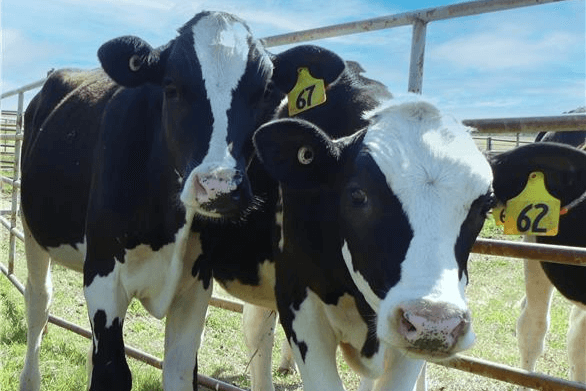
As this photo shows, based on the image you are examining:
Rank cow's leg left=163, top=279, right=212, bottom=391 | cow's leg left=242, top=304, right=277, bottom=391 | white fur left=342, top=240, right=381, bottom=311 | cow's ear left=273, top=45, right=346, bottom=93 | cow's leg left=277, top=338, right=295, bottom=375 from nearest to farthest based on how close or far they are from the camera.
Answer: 1. white fur left=342, top=240, right=381, bottom=311
2. cow's ear left=273, top=45, right=346, bottom=93
3. cow's leg left=163, top=279, right=212, bottom=391
4. cow's leg left=242, top=304, right=277, bottom=391
5. cow's leg left=277, top=338, right=295, bottom=375

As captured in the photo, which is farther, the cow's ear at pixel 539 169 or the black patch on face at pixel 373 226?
the cow's ear at pixel 539 169

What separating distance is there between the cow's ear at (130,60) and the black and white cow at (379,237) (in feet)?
3.05

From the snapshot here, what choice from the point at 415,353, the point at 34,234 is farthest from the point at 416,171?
the point at 34,234

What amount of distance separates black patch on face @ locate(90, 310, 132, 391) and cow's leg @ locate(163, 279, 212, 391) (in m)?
0.34

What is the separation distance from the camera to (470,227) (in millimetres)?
2605

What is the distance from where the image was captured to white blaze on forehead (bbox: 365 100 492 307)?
2330 millimetres

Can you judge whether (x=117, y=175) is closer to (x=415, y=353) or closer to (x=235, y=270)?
(x=235, y=270)

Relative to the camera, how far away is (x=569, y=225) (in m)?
4.43

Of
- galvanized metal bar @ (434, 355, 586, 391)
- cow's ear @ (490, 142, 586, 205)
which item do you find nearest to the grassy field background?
galvanized metal bar @ (434, 355, 586, 391)

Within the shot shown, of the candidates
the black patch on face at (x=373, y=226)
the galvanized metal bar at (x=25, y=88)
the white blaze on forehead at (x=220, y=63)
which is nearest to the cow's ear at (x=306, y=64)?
the white blaze on forehead at (x=220, y=63)

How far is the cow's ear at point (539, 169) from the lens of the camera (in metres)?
3.05

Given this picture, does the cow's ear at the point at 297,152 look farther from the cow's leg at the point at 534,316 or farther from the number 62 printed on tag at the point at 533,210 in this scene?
the cow's leg at the point at 534,316

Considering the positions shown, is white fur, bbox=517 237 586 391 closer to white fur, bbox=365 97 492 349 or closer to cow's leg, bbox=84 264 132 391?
white fur, bbox=365 97 492 349

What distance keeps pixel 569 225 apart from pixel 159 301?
2481mm
